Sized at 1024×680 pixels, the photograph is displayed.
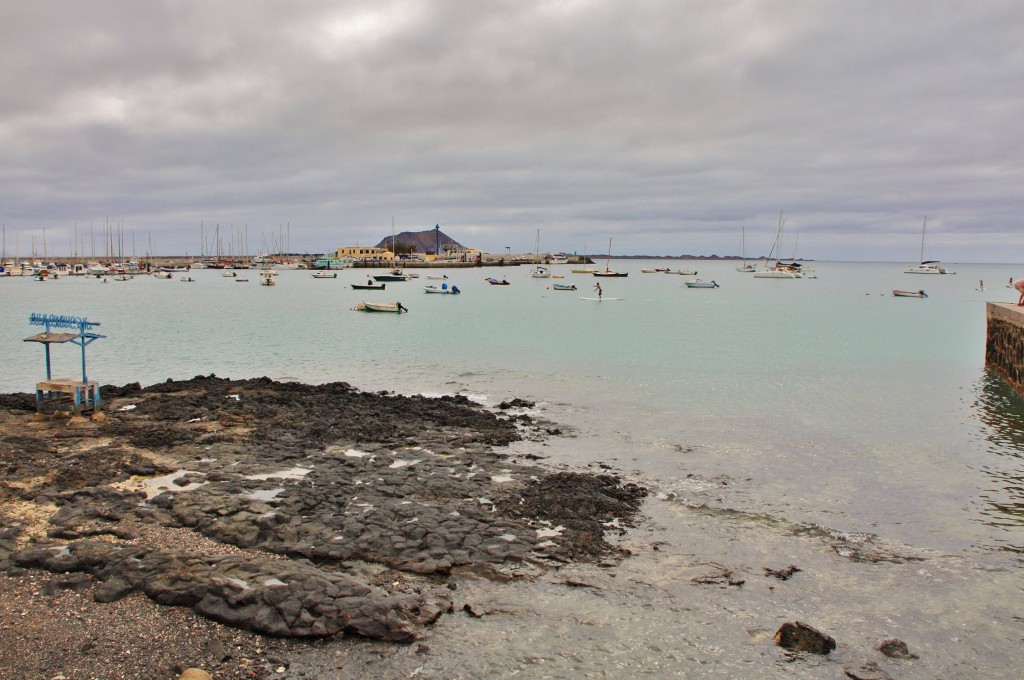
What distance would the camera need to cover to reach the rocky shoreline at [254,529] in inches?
269

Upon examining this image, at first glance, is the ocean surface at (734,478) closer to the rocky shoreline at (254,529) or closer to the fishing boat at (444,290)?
the rocky shoreline at (254,529)

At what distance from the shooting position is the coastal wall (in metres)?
26.1

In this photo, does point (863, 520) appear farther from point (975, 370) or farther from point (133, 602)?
point (975, 370)

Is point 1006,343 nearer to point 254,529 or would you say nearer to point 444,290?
point 254,529

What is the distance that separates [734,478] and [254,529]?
A: 9.40 metres

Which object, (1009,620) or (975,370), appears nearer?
(1009,620)

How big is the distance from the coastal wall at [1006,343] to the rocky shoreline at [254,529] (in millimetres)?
21549

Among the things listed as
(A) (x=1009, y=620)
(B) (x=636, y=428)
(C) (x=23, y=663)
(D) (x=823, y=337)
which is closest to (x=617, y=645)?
(A) (x=1009, y=620)

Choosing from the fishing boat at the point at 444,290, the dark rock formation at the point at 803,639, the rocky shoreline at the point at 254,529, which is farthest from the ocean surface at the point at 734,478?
the fishing boat at the point at 444,290

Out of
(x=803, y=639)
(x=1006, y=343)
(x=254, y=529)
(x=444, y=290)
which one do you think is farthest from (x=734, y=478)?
(x=444, y=290)

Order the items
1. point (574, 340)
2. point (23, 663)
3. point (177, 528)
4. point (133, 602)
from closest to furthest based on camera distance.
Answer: point (23, 663) → point (133, 602) → point (177, 528) → point (574, 340)

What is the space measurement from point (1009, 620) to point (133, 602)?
10361mm

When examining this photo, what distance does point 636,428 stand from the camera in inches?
720

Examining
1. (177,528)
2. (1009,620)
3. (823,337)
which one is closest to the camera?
(1009,620)
